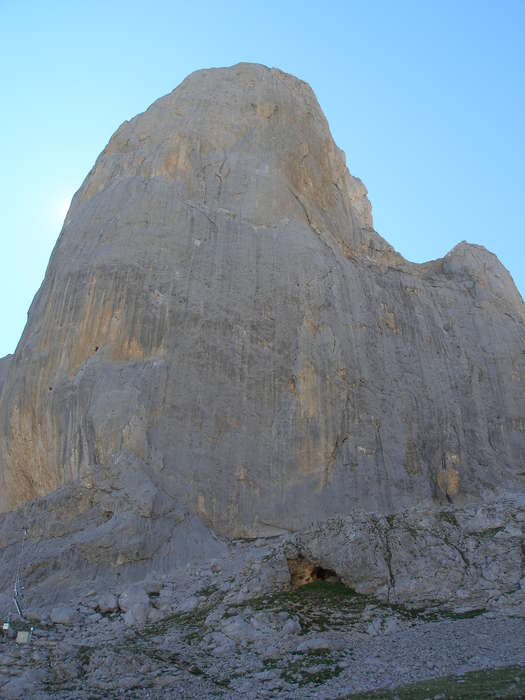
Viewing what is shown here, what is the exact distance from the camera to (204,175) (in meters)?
31.5

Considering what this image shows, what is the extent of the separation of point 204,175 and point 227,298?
6.81 meters

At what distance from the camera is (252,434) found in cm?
2581

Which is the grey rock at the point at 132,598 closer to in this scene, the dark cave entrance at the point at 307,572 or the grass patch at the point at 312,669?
the dark cave entrance at the point at 307,572

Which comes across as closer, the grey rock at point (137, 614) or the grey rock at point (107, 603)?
the grey rock at point (137, 614)

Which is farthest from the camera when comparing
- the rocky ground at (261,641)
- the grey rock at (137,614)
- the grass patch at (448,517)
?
the grass patch at (448,517)

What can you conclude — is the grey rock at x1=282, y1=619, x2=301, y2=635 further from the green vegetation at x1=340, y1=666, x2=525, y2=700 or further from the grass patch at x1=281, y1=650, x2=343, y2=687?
the green vegetation at x1=340, y1=666, x2=525, y2=700

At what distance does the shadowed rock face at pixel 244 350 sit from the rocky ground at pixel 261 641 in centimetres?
444

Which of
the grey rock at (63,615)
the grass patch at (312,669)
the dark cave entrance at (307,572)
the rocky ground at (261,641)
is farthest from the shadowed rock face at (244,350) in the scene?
the grass patch at (312,669)

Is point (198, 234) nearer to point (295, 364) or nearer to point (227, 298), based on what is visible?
point (227, 298)

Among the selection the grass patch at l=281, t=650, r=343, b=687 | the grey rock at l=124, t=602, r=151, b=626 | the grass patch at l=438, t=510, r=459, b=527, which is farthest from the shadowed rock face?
the grass patch at l=281, t=650, r=343, b=687

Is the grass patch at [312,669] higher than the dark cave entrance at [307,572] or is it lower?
lower

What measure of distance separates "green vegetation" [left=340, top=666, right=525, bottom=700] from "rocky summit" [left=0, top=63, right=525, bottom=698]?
200 millimetres

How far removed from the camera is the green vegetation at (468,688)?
37.3 ft

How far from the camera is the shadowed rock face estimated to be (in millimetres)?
24938
